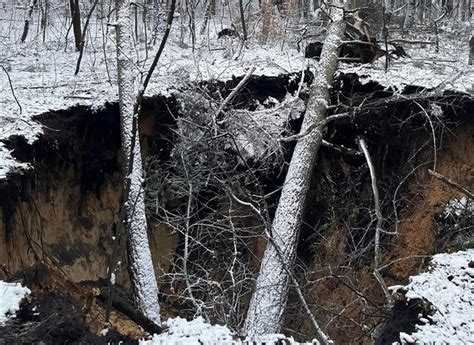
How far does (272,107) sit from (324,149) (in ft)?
4.18

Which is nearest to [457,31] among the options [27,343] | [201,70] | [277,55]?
[277,55]

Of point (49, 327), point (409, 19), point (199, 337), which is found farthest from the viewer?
point (409, 19)

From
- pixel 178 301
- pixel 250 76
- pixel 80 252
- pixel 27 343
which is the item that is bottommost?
pixel 178 301

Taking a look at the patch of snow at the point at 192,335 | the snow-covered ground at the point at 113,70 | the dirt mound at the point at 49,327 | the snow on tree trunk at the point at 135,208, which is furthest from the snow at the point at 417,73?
the dirt mound at the point at 49,327

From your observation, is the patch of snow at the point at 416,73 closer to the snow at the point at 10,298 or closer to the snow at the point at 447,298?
the snow at the point at 447,298

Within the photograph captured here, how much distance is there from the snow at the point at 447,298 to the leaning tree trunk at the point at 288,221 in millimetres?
2621

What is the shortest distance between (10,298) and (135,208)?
3.27 m

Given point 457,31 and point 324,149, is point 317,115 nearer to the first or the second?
point 324,149

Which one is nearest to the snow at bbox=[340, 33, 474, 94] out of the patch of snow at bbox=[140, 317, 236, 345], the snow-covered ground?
the snow-covered ground

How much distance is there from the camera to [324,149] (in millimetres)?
9109

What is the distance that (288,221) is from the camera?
691 cm

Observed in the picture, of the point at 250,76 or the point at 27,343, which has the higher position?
the point at 250,76

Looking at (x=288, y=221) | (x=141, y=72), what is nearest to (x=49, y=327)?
(x=141, y=72)

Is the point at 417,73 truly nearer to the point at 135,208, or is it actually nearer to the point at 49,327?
the point at 135,208
